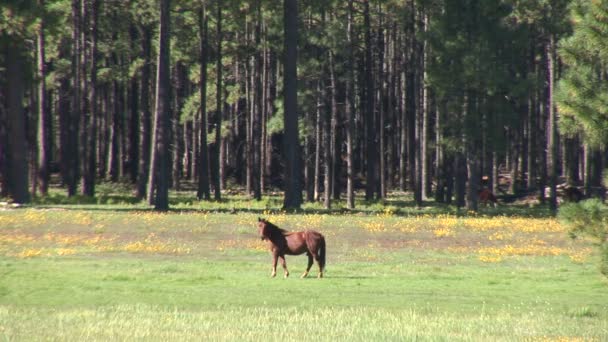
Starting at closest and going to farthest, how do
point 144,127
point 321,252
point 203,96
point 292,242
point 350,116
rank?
point 321,252 < point 292,242 < point 350,116 < point 203,96 < point 144,127

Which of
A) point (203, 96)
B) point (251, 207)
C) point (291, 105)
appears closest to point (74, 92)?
point (203, 96)

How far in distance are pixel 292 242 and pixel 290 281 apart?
946mm

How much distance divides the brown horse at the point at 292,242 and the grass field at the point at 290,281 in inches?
25.5

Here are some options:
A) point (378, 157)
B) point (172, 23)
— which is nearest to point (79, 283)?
point (172, 23)

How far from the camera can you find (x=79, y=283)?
75.0 ft

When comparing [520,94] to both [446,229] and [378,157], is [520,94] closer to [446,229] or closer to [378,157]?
[446,229]

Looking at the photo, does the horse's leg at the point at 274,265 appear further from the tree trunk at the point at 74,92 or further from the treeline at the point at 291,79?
the tree trunk at the point at 74,92

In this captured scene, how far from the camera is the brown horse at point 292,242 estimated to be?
23781 mm

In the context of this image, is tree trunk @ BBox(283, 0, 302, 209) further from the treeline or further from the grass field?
the grass field

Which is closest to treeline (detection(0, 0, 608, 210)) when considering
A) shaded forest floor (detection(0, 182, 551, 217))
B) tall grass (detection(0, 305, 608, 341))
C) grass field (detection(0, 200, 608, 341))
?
shaded forest floor (detection(0, 182, 551, 217))

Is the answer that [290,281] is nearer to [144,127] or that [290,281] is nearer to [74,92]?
[74,92]

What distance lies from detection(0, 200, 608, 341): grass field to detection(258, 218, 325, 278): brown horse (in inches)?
25.5

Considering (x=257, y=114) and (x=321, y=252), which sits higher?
(x=257, y=114)

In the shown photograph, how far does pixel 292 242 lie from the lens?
79.0 ft
